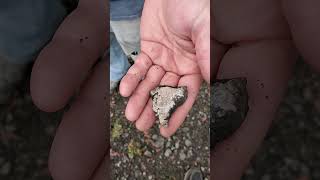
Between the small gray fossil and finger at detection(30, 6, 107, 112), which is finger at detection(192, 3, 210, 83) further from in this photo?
finger at detection(30, 6, 107, 112)

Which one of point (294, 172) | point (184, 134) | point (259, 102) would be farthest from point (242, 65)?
point (294, 172)

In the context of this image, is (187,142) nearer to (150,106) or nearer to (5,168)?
(150,106)

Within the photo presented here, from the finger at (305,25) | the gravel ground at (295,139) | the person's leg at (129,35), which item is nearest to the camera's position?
the finger at (305,25)

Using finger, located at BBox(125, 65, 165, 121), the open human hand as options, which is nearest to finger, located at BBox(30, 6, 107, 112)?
the open human hand

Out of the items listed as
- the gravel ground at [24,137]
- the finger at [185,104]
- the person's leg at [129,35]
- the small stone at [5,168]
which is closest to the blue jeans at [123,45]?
the person's leg at [129,35]

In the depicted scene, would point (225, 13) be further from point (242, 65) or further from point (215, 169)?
point (215, 169)

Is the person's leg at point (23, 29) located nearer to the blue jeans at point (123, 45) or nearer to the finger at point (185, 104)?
the blue jeans at point (123, 45)
